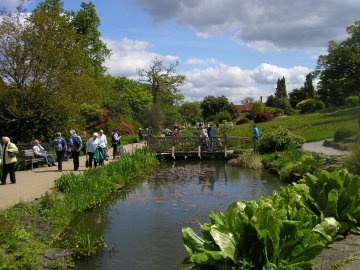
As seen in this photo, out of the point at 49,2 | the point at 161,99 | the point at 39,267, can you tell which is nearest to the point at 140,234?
the point at 39,267

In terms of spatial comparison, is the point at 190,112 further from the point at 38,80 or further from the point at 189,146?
the point at 38,80

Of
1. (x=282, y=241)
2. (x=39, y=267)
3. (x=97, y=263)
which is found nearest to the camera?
(x=282, y=241)

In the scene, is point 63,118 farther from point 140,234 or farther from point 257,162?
point 140,234

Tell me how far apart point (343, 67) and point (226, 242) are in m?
47.5

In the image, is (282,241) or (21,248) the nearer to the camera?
(282,241)

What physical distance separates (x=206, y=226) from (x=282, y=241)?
2.78ft

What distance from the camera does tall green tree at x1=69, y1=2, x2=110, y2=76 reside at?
38.2m

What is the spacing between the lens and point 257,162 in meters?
19.9

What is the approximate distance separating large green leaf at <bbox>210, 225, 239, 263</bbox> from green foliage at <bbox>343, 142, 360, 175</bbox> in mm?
7663

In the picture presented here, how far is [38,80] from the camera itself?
19.6 metres

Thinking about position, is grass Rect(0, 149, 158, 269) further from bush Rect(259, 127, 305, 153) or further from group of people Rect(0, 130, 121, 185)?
bush Rect(259, 127, 305, 153)

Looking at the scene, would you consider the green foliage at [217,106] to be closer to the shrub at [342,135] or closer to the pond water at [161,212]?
the shrub at [342,135]

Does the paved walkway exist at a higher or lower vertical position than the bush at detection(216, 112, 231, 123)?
lower

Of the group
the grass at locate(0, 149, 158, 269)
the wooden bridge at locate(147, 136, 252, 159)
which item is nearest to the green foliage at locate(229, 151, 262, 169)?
the wooden bridge at locate(147, 136, 252, 159)
